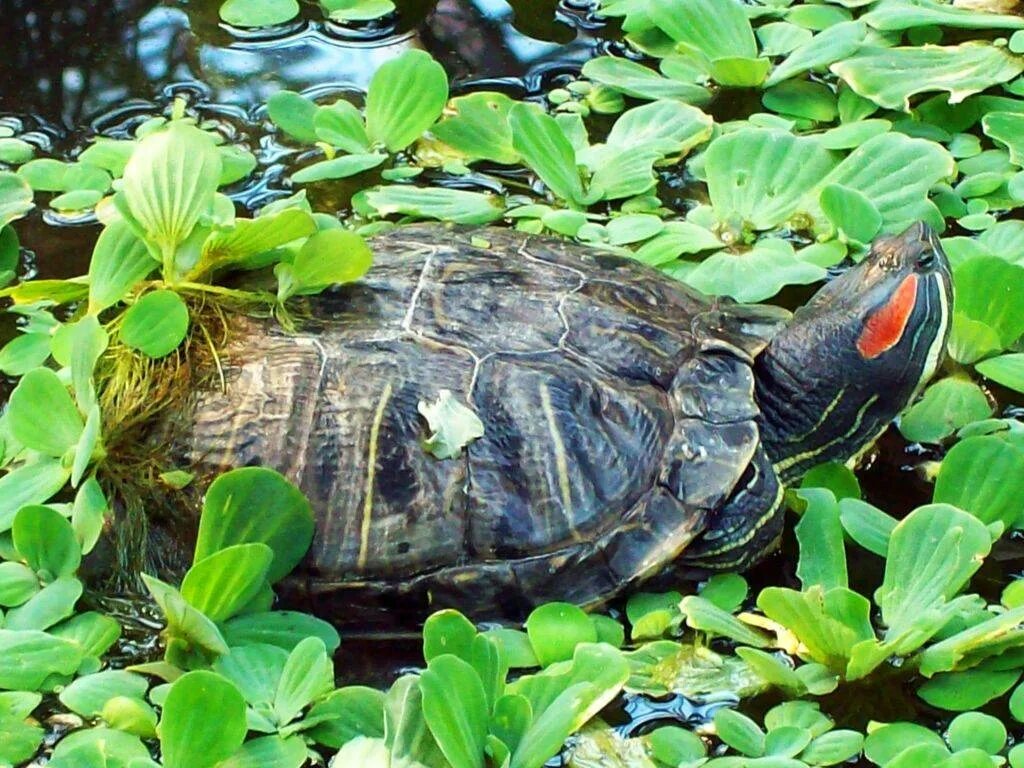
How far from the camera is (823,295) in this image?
338 centimetres

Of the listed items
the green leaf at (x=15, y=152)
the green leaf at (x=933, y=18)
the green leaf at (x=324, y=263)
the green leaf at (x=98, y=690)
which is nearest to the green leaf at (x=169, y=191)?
the green leaf at (x=324, y=263)

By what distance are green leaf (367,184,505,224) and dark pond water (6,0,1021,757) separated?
23 cm

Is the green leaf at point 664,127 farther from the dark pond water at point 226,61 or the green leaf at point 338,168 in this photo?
the green leaf at point 338,168

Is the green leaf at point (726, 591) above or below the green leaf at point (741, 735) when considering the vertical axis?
below

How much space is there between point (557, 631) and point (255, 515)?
1.92ft

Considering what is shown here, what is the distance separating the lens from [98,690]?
8.75 feet

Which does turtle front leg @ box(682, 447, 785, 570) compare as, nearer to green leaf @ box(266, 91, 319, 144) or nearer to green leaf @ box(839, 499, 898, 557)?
green leaf @ box(839, 499, 898, 557)

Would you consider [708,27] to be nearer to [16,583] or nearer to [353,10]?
[353,10]

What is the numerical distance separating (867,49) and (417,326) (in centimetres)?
197

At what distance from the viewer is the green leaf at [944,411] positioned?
3.35 m

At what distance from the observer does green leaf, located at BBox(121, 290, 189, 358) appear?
9.80ft

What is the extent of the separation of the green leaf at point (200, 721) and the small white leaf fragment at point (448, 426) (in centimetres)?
65

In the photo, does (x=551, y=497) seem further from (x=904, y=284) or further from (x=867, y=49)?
(x=867, y=49)

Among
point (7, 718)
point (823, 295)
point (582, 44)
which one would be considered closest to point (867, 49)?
point (582, 44)
